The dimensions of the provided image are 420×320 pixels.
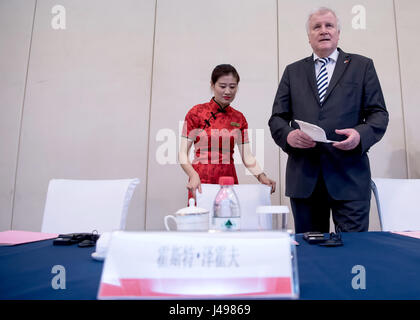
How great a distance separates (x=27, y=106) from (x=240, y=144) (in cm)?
223

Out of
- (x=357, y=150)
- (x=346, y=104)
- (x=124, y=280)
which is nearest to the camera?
(x=124, y=280)

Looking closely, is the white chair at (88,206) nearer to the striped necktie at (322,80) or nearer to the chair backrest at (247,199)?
the chair backrest at (247,199)

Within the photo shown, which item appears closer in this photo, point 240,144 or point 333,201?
point 333,201

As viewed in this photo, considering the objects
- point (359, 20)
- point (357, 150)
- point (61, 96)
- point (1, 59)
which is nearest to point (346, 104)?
point (357, 150)

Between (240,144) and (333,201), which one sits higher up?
(240,144)

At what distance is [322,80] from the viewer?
5.20ft

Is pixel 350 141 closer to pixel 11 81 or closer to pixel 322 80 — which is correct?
pixel 322 80

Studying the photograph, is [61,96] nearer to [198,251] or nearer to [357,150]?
[357,150]

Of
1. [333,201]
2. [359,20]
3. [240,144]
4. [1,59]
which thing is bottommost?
[333,201]

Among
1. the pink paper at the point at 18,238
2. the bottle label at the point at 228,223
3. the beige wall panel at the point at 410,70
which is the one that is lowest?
the pink paper at the point at 18,238

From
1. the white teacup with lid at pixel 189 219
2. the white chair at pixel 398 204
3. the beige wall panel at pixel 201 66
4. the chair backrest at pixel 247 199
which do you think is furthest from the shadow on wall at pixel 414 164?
the white teacup with lid at pixel 189 219

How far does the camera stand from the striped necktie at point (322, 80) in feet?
5.09

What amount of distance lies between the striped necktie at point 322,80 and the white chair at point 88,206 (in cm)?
105

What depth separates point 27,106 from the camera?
9.53ft
